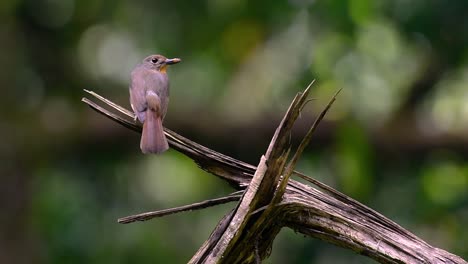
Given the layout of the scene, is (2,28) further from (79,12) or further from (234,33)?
(234,33)

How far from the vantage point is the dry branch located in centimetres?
277

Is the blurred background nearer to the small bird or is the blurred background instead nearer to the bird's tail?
the small bird

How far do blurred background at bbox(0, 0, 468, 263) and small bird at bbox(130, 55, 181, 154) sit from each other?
87.2 inches

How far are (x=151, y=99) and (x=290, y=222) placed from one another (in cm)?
214

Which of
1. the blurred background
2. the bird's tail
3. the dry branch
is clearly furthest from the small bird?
the blurred background

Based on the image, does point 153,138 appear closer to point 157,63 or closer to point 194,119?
point 157,63

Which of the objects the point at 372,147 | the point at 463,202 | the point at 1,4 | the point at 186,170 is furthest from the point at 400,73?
the point at 1,4

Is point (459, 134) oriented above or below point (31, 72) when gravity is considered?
above

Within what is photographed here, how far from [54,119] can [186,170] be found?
1.33 metres

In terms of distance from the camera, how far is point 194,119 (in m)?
9.27

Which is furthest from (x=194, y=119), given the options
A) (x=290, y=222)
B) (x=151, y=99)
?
(x=290, y=222)

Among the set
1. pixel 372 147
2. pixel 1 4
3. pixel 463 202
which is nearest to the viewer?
pixel 463 202

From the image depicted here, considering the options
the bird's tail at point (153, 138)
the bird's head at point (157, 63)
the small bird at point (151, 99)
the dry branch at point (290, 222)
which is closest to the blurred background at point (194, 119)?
the bird's head at point (157, 63)

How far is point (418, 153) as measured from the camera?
913cm
